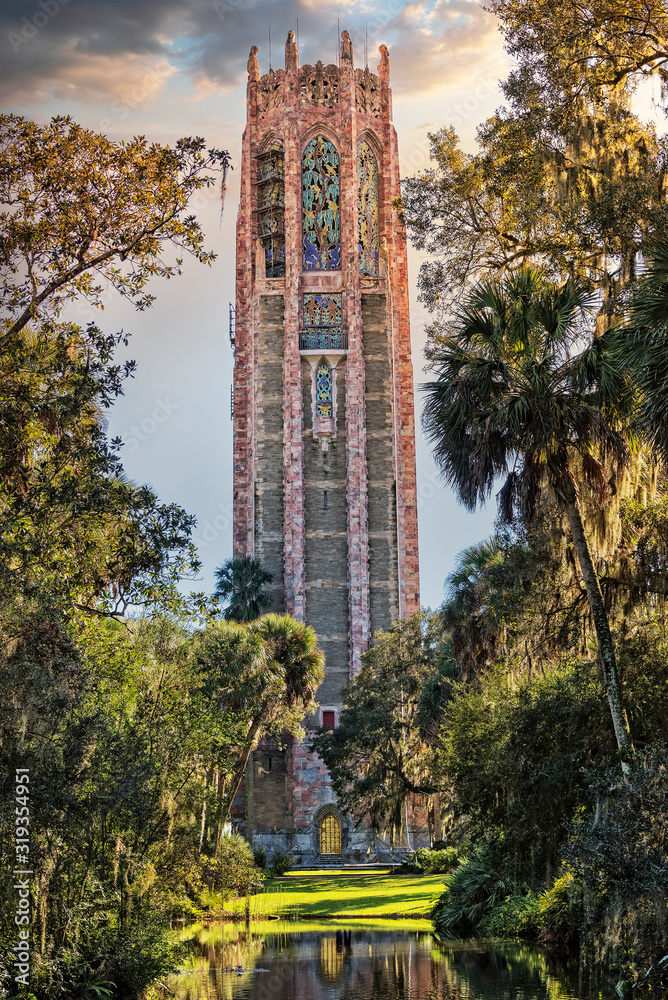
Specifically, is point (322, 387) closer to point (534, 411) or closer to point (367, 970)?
point (534, 411)

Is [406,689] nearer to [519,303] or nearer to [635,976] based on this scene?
[519,303]

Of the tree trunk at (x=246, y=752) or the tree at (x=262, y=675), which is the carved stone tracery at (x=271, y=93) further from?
the tree trunk at (x=246, y=752)

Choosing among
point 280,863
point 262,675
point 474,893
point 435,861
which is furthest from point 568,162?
point 280,863

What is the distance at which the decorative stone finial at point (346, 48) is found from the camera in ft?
205

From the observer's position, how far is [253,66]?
6412 centimetres

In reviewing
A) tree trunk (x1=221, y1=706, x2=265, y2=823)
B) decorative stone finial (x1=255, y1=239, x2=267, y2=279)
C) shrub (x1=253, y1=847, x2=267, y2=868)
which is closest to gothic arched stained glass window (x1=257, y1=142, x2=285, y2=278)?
decorative stone finial (x1=255, y1=239, x2=267, y2=279)

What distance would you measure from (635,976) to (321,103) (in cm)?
5639

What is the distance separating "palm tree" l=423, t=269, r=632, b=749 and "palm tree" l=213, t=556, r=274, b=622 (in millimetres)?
36224

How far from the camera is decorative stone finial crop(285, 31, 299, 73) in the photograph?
62.5 metres

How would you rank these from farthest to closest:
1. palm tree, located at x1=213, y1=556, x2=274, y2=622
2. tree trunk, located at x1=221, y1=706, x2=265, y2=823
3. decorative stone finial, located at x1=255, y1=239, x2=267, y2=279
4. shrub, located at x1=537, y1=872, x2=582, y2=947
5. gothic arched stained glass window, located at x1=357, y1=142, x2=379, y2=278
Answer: gothic arched stained glass window, located at x1=357, y1=142, x2=379, y2=278
decorative stone finial, located at x1=255, y1=239, x2=267, y2=279
palm tree, located at x1=213, y1=556, x2=274, y2=622
tree trunk, located at x1=221, y1=706, x2=265, y2=823
shrub, located at x1=537, y1=872, x2=582, y2=947

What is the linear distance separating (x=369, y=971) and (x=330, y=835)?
3820 centimetres

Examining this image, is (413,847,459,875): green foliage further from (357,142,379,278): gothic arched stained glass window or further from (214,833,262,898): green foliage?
(357,142,379,278): gothic arched stained glass window

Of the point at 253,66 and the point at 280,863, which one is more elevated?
the point at 253,66
